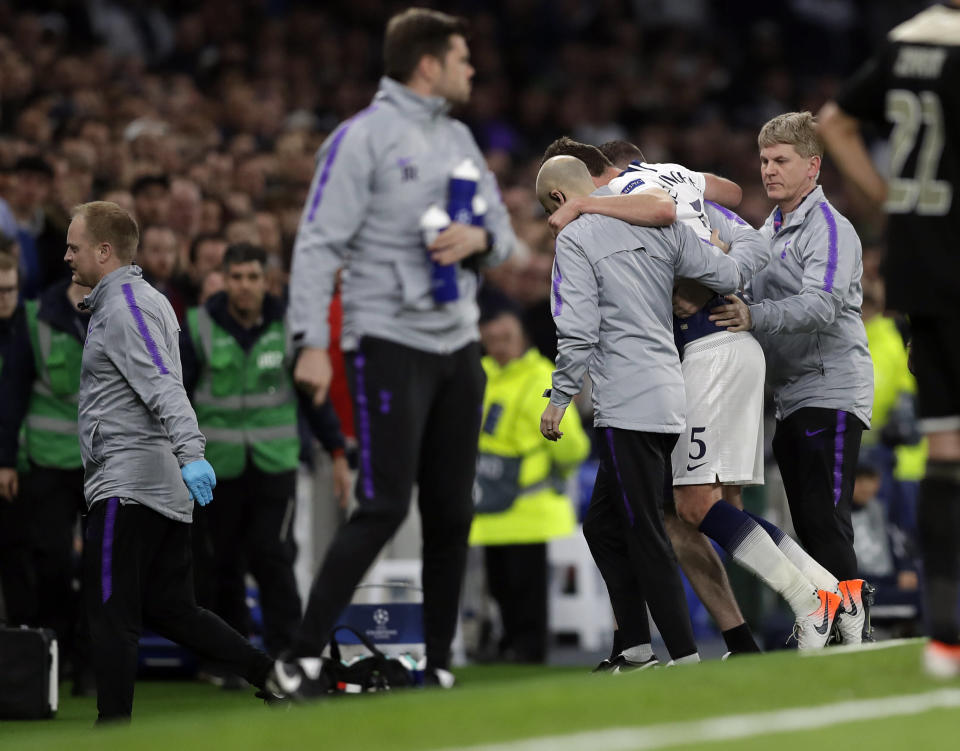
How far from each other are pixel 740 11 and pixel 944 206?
66.6 ft

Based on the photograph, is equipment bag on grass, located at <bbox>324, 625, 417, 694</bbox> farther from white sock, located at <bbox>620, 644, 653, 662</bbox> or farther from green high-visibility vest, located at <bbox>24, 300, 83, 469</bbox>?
green high-visibility vest, located at <bbox>24, 300, 83, 469</bbox>

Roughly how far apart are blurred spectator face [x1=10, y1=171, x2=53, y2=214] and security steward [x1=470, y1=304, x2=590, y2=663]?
9.49 feet

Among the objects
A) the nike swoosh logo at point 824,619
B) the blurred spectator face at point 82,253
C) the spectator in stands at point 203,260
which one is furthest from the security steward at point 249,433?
the nike swoosh logo at point 824,619

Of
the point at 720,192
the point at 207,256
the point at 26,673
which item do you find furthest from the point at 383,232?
the point at 207,256

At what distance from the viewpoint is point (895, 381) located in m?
12.0

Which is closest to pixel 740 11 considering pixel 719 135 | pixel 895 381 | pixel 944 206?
pixel 719 135

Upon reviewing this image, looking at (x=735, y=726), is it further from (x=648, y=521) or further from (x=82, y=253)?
(x=82, y=253)

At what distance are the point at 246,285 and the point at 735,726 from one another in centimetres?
543

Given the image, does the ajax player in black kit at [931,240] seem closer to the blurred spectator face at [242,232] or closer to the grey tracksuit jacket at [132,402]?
the grey tracksuit jacket at [132,402]

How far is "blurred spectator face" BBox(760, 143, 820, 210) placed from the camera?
714 centimetres

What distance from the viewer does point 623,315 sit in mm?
6477

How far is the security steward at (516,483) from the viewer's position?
11.2m

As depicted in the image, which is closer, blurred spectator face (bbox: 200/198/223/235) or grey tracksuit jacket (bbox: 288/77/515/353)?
grey tracksuit jacket (bbox: 288/77/515/353)

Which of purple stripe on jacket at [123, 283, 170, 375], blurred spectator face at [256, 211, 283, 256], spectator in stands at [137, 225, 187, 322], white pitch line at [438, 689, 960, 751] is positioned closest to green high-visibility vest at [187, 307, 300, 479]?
spectator in stands at [137, 225, 187, 322]
